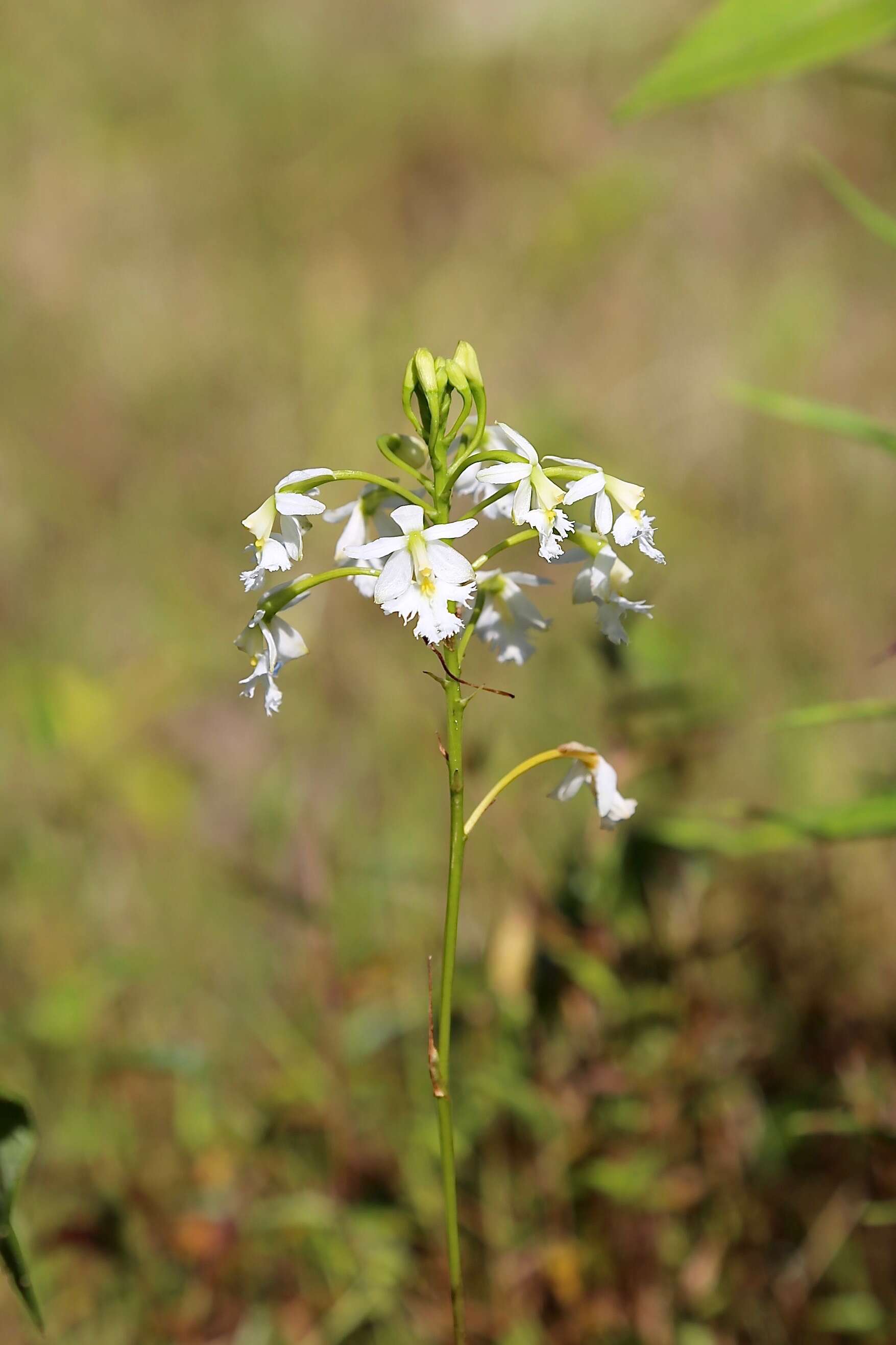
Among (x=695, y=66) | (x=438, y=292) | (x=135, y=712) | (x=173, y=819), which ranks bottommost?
(x=173, y=819)

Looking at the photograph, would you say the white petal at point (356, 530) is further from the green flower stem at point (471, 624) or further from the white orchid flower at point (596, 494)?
the white orchid flower at point (596, 494)

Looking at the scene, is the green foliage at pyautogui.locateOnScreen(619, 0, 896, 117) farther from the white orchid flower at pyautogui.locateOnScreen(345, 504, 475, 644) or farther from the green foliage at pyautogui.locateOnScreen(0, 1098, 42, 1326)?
the green foliage at pyautogui.locateOnScreen(0, 1098, 42, 1326)

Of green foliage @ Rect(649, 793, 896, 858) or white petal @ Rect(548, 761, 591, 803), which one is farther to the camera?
green foliage @ Rect(649, 793, 896, 858)

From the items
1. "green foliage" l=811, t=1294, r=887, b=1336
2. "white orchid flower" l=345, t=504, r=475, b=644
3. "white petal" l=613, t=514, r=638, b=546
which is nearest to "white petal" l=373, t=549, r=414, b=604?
"white orchid flower" l=345, t=504, r=475, b=644

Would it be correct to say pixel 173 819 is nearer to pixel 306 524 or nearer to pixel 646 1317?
pixel 646 1317

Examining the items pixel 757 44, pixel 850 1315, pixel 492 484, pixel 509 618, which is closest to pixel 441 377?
pixel 492 484

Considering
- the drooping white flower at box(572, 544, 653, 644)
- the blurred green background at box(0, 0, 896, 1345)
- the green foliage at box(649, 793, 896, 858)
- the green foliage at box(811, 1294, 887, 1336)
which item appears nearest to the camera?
the drooping white flower at box(572, 544, 653, 644)

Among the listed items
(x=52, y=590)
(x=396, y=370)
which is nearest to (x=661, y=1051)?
(x=52, y=590)
